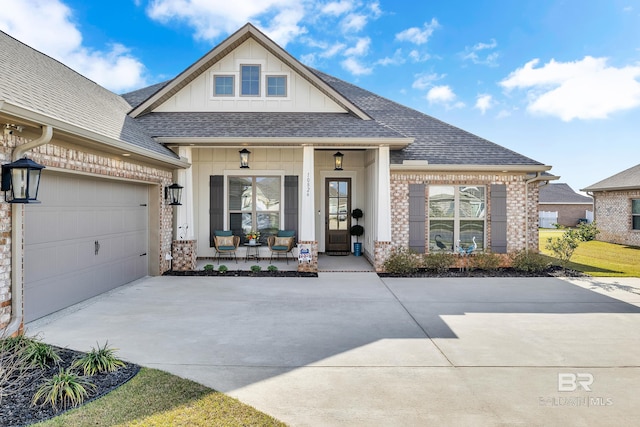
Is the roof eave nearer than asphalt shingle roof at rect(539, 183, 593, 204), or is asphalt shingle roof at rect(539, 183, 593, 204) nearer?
the roof eave

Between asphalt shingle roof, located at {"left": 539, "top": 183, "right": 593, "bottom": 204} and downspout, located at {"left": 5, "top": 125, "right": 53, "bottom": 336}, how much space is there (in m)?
35.8

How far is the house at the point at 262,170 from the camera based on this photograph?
7.60 metres

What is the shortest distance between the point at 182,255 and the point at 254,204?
2.58 metres

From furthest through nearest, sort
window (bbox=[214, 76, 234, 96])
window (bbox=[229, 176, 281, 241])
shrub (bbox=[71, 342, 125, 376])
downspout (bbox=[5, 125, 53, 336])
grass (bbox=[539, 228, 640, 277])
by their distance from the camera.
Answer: window (bbox=[229, 176, 281, 241])
window (bbox=[214, 76, 234, 96])
grass (bbox=[539, 228, 640, 277])
downspout (bbox=[5, 125, 53, 336])
shrub (bbox=[71, 342, 125, 376])

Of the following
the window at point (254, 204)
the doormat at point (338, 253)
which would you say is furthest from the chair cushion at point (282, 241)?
the doormat at point (338, 253)

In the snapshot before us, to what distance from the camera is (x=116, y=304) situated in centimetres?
666

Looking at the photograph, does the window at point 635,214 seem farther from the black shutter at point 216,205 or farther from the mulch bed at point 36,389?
the mulch bed at point 36,389

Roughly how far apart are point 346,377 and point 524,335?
289 cm

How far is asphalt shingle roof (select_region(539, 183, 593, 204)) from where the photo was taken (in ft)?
107

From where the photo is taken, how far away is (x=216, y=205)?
11.1 metres

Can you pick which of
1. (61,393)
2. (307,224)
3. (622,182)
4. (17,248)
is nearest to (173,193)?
(307,224)

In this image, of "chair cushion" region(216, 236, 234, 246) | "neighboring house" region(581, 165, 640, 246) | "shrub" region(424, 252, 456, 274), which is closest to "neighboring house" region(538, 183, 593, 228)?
"neighboring house" region(581, 165, 640, 246)

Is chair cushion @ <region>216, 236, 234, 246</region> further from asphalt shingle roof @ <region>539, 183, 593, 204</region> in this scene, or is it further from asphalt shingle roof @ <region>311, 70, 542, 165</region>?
asphalt shingle roof @ <region>539, 183, 593, 204</region>

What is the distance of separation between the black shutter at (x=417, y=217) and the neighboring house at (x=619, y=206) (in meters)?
11.9
